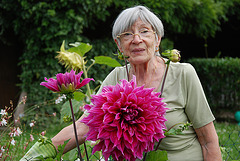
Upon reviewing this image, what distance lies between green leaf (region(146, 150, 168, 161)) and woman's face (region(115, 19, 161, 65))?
0.53 metres

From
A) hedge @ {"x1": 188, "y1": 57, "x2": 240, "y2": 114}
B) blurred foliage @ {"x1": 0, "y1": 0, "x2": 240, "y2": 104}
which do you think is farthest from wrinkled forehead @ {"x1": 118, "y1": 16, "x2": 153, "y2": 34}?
hedge @ {"x1": 188, "y1": 57, "x2": 240, "y2": 114}

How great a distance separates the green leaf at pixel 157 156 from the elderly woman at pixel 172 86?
0.46 m

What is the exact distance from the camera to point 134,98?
0.81 meters

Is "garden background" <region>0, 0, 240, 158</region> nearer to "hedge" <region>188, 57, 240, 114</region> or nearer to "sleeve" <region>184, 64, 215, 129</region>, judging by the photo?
"hedge" <region>188, 57, 240, 114</region>

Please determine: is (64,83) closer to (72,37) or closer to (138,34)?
(138,34)

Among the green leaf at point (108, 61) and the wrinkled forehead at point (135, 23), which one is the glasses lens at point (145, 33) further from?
the green leaf at point (108, 61)

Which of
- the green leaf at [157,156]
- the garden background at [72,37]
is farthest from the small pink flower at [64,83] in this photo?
the garden background at [72,37]

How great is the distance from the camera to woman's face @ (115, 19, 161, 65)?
1.37 meters

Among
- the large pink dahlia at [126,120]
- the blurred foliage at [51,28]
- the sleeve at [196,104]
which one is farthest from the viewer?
the blurred foliage at [51,28]

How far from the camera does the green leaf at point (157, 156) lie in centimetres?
93

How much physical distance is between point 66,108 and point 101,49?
358 cm

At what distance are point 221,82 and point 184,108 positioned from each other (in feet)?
18.7

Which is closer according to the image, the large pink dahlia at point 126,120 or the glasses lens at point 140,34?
the large pink dahlia at point 126,120

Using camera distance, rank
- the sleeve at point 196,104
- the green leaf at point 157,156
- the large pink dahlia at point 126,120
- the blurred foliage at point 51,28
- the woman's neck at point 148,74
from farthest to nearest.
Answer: the blurred foliage at point 51,28 < the woman's neck at point 148,74 < the sleeve at point 196,104 < the green leaf at point 157,156 < the large pink dahlia at point 126,120
